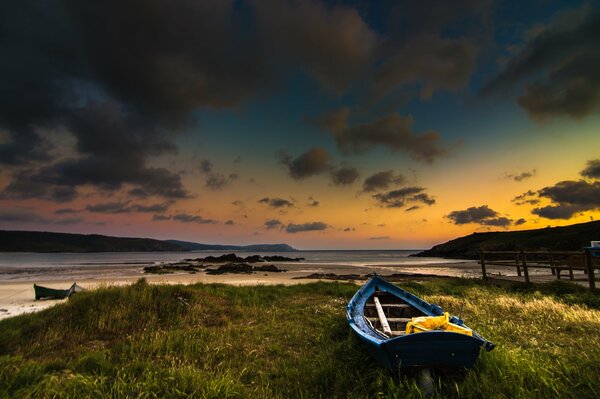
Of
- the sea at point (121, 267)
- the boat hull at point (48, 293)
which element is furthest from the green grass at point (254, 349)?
the sea at point (121, 267)

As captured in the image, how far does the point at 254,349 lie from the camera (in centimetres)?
796

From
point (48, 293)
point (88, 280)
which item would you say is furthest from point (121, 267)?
point (48, 293)

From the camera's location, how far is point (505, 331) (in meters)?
8.70

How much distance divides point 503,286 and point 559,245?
61111mm

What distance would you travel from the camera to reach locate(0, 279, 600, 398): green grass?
17.0 feet

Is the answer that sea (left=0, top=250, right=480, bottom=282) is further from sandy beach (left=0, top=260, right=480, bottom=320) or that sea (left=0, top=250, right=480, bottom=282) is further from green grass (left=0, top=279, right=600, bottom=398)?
green grass (left=0, top=279, right=600, bottom=398)

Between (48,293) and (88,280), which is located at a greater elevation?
(48,293)

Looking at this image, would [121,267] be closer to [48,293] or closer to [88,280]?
[88,280]

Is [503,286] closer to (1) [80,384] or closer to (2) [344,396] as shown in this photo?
(2) [344,396]

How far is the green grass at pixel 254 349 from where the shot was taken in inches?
204

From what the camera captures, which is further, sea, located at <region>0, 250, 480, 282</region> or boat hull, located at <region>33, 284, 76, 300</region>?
sea, located at <region>0, 250, 480, 282</region>

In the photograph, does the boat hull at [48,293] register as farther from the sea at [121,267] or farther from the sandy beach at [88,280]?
the sea at [121,267]

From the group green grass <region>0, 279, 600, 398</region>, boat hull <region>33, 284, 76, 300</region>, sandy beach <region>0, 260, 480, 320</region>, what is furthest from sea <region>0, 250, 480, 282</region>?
green grass <region>0, 279, 600, 398</region>

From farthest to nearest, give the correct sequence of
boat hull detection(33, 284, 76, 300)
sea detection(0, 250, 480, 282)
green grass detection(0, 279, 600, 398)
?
1. sea detection(0, 250, 480, 282)
2. boat hull detection(33, 284, 76, 300)
3. green grass detection(0, 279, 600, 398)
